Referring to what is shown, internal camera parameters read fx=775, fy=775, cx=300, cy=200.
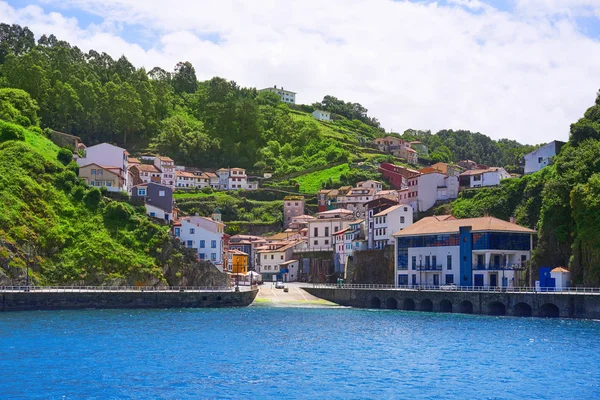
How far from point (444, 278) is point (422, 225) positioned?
8466 mm

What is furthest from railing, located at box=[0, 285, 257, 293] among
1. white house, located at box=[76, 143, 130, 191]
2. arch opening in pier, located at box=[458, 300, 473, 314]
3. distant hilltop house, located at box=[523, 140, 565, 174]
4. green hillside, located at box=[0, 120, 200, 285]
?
distant hilltop house, located at box=[523, 140, 565, 174]

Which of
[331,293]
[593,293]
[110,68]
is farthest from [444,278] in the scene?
[110,68]

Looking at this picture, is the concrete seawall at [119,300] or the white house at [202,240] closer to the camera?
the concrete seawall at [119,300]

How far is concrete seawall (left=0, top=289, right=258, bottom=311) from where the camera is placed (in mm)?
75438

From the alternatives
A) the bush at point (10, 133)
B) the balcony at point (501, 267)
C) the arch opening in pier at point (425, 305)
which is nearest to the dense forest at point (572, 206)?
the balcony at point (501, 267)

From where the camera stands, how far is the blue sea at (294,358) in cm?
3666

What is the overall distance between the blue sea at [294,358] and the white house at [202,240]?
89.9 ft

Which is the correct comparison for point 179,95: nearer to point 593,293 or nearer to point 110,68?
point 110,68

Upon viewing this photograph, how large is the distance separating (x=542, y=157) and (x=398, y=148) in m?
67.6

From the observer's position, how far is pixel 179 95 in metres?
181

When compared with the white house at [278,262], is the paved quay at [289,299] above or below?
below

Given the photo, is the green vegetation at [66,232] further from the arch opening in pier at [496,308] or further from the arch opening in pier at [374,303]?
the arch opening in pier at [496,308]

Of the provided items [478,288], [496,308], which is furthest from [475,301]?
[478,288]

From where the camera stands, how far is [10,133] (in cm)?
10038
